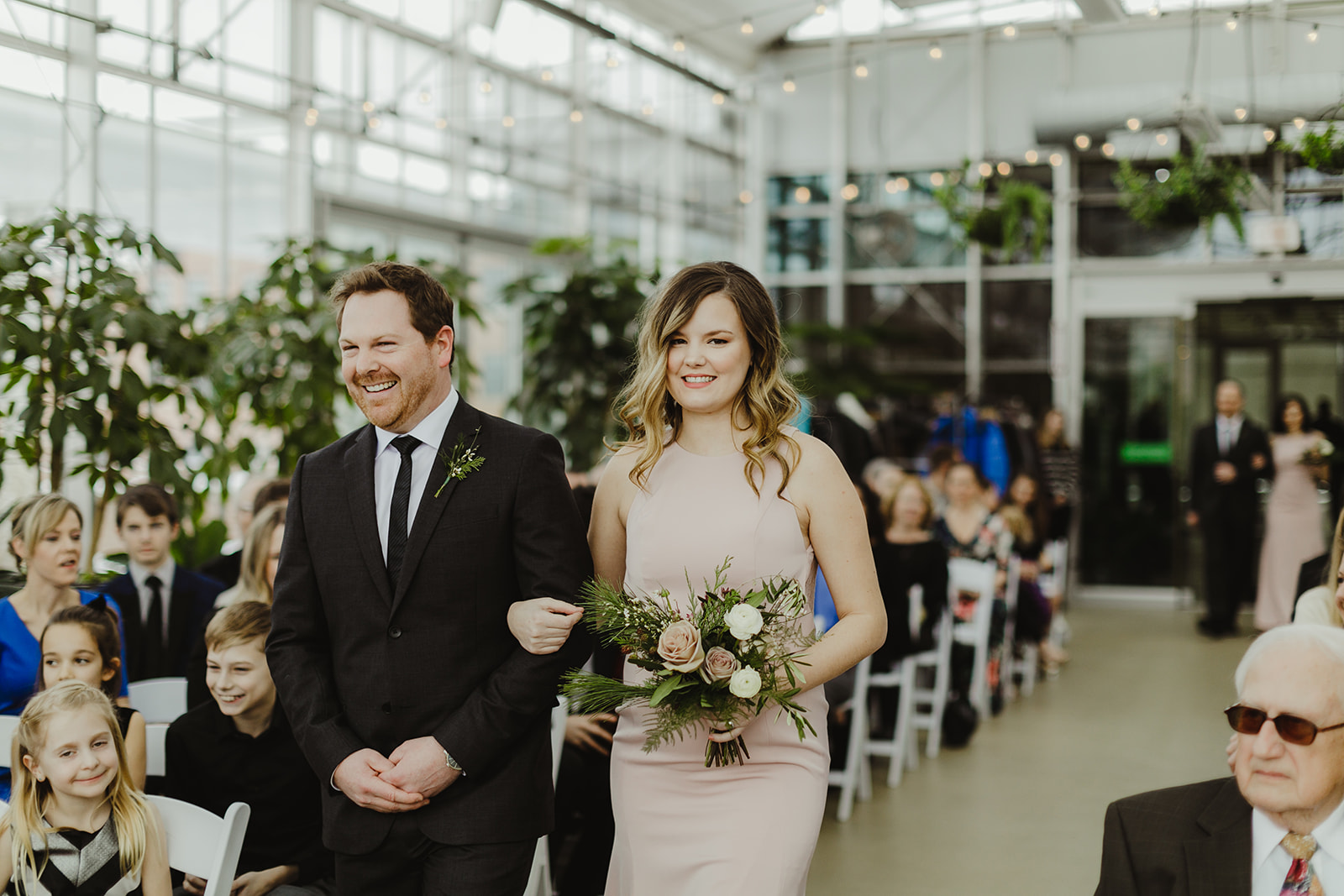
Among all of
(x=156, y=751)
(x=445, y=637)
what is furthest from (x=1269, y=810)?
(x=156, y=751)

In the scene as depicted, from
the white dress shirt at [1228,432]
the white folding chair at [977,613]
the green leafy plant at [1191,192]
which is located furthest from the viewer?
the white dress shirt at [1228,432]

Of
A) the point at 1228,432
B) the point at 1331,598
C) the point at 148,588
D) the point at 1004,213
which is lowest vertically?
the point at 148,588

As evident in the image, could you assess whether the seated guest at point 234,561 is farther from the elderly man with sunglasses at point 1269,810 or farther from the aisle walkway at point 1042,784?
the elderly man with sunglasses at point 1269,810

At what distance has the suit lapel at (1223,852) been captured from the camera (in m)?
1.75

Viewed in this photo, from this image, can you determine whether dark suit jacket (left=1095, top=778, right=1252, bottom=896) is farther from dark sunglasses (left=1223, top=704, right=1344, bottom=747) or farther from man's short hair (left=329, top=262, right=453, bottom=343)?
man's short hair (left=329, top=262, right=453, bottom=343)

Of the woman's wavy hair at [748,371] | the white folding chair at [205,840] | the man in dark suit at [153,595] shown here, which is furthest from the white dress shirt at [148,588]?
the woman's wavy hair at [748,371]

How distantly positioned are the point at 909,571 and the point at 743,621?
4326mm

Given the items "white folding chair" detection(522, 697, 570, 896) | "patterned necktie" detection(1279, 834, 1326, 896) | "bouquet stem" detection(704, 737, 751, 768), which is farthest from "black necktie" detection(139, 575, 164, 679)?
"patterned necktie" detection(1279, 834, 1326, 896)

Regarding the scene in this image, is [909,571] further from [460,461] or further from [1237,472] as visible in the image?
[1237,472]

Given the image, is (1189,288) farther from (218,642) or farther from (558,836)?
(218,642)

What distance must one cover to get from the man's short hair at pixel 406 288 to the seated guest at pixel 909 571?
12.3 ft

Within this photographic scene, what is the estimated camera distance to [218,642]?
122 inches

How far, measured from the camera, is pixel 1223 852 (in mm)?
1766

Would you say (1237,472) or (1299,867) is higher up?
(1237,472)
